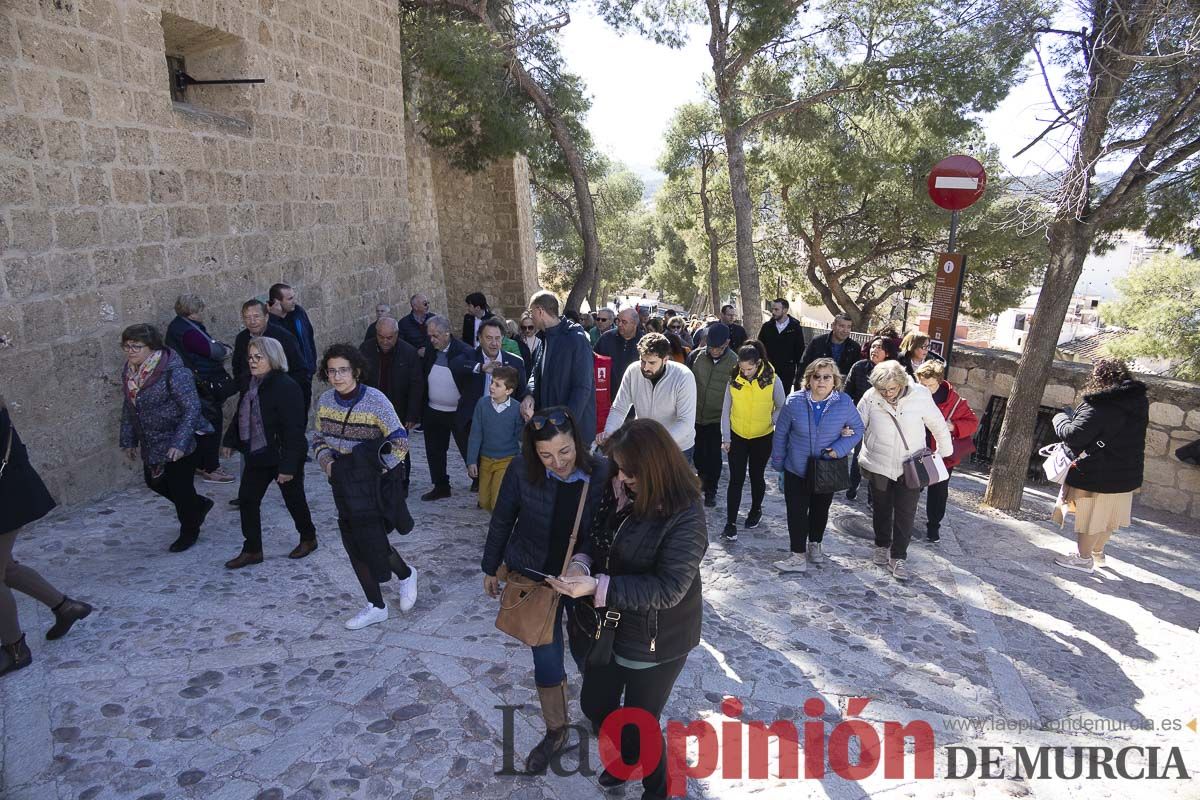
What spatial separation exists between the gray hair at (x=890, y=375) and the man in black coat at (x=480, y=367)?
245 cm

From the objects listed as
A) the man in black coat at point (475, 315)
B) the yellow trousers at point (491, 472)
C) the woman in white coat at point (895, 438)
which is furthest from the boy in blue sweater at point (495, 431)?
the man in black coat at point (475, 315)

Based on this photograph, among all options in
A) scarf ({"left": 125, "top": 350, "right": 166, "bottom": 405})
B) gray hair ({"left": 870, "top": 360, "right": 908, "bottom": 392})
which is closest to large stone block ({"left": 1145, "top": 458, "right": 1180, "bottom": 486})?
gray hair ({"left": 870, "top": 360, "right": 908, "bottom": 392})

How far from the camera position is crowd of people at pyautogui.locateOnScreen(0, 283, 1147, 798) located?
2629 mm

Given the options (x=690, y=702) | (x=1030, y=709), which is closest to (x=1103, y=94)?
(x=1030, y=709)

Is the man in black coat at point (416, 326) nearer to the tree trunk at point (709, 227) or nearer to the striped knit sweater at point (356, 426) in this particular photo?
the striped knit sweater at point (356, 426)

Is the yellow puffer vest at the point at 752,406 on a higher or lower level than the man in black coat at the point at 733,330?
lower

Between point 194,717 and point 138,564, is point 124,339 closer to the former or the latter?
point 138,564

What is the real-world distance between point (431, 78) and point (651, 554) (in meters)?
12.7

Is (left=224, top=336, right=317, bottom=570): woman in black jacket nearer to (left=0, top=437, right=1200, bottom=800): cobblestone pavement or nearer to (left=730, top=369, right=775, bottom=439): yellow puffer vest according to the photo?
(left=0, top=437, right=1200, bottom=800): cobblestone pavement

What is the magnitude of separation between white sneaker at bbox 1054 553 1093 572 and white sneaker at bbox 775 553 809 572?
6.56ft

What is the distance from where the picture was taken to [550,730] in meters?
3.12

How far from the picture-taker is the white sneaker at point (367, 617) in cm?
411

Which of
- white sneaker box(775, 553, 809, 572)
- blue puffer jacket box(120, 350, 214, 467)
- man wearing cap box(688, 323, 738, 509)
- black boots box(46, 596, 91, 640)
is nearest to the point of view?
black boots box(46, 596, 91, 640)

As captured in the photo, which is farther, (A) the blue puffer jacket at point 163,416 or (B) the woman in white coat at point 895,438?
(B) the woman in white coat at point 895,438
